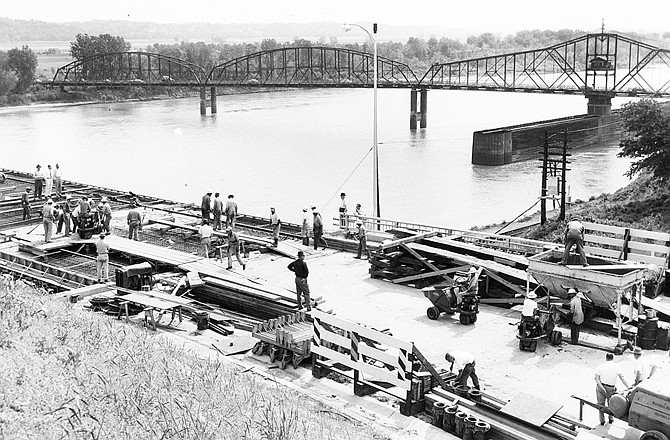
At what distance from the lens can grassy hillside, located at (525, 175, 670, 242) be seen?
3953 centimetres

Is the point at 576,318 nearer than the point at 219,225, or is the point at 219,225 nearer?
the point at 576,318

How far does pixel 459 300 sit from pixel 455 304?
14cm

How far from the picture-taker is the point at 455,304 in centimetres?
1862

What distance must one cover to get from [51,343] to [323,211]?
3452 centimetres

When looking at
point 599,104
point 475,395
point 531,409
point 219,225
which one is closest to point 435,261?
point 475,395

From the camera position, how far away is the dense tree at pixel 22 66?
149125 mm

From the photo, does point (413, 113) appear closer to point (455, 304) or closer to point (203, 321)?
point (455, 304)

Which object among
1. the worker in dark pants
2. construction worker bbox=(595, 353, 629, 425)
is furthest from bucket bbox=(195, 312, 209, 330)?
construction worker bbox=(595, 353, 629, 425)

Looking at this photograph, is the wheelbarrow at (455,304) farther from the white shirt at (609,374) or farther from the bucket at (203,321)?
the white shirt at (609,374)

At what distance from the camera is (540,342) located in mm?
17125

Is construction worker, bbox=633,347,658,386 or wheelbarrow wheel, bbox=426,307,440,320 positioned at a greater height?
construction worker, bbox=633,347,658,386

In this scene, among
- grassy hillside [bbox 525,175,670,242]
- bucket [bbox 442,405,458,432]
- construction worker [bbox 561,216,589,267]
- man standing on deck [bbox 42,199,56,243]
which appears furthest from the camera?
grassy hillside [bbox 525,175,670,242]

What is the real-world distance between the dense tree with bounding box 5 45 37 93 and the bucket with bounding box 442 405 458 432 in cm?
14773

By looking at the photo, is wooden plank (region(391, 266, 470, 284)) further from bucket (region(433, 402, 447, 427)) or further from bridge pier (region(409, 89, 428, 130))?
bridge pier (region(409, 89, 428, 130))
